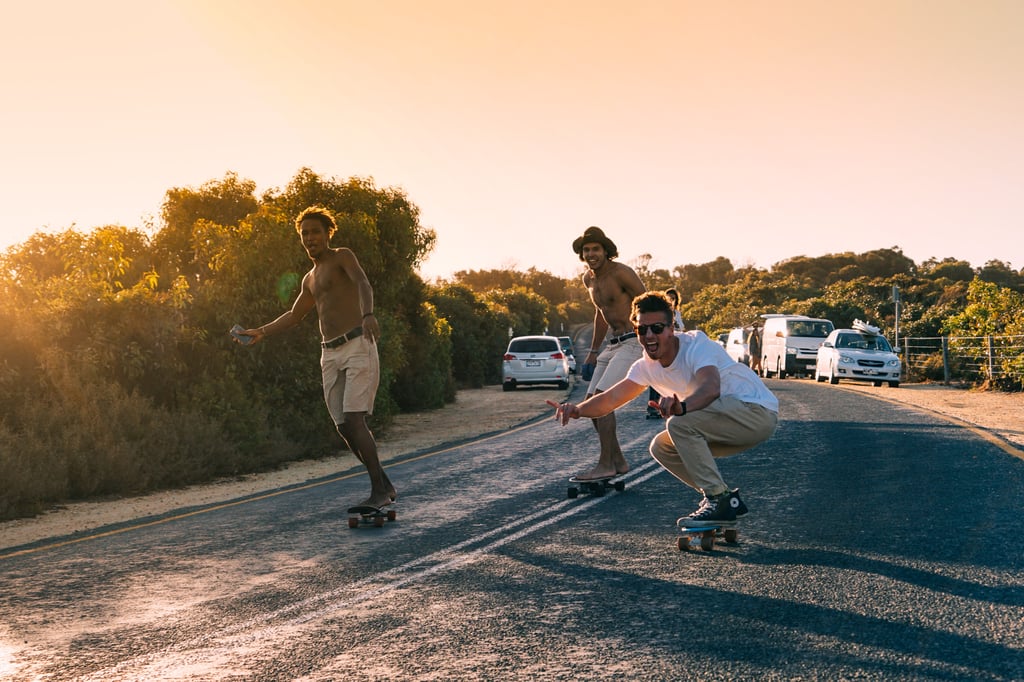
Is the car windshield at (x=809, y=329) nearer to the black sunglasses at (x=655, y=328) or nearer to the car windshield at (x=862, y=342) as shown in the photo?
the car windshield at (x=862, y=342)

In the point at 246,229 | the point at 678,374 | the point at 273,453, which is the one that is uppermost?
the point at 246,229

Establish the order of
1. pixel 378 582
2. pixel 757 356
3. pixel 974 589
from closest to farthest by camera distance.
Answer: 1. pixel 974 589
2. pixel 378 582
3. pixel 757 356

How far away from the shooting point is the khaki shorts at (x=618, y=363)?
822cm

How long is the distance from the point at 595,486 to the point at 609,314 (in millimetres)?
1535

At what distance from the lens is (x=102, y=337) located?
12.2 metres

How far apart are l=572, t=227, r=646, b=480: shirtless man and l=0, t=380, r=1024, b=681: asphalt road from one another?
0.56m

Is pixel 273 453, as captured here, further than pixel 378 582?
Yes

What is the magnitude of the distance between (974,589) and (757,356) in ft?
104

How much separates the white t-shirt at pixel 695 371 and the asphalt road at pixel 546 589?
988mm

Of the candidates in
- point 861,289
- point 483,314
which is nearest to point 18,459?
point 483,314

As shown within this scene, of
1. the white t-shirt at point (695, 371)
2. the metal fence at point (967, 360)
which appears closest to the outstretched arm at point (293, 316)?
the white t-shirt at point (695, 371)

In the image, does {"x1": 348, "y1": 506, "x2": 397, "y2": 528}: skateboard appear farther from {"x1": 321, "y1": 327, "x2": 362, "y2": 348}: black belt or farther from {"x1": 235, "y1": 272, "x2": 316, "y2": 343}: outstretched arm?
{"x1": 235, "y1": 272, "x2": 316, "y2": 343}: outstretched arm

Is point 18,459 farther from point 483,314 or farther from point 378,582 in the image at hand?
point 483,314

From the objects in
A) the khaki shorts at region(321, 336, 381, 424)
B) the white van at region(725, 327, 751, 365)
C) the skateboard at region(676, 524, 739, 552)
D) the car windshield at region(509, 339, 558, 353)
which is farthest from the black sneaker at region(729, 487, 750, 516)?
the white van at region(725, 327, 751, 365)
